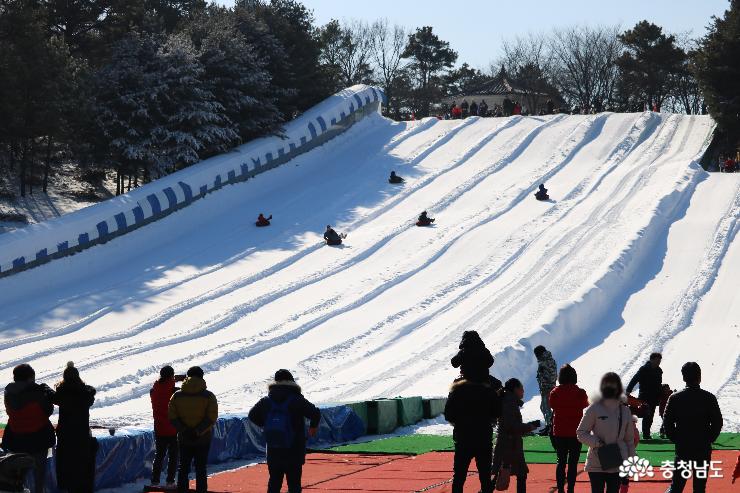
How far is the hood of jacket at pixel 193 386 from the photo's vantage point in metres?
10.2

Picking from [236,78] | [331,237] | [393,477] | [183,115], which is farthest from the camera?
[236,78]

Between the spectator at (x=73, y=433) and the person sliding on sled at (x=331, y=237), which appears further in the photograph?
the person sliding on sled at (x=331, y=237)

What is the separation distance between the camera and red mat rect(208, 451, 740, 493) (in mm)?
10906

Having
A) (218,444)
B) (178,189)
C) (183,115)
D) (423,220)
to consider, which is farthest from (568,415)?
(183,115)

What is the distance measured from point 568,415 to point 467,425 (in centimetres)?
148

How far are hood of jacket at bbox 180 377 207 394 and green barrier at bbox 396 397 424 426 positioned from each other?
24.6 feet

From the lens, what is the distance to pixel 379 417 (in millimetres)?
16953

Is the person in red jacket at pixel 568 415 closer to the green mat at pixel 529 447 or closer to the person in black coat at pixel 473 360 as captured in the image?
the person in black coat at pixel 473 360

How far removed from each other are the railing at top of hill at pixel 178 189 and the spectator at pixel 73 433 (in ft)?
54.2

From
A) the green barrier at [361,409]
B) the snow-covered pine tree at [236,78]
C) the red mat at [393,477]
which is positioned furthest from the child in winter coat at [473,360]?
the snow-covered pine tree at [236,78]

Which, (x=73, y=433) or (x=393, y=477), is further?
(x=393, y=477)

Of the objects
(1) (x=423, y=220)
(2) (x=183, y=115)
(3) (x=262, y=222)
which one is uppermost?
(2) (x=183, y=115)

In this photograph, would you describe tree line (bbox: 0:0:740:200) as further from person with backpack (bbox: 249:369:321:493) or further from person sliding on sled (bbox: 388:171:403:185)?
person with backpack (bbox: 249:369:321:493)

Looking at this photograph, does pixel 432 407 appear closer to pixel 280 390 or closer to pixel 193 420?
pixel 193 420
